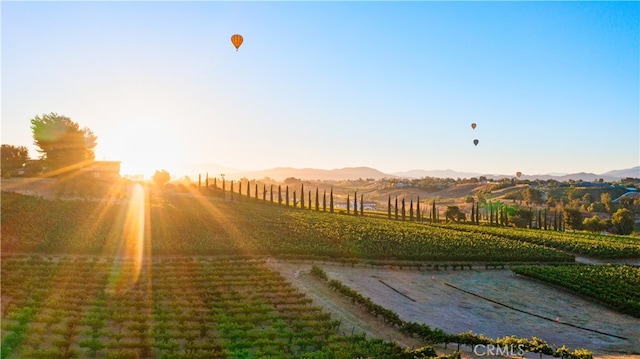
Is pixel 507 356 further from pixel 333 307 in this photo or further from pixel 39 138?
pixel 39 138

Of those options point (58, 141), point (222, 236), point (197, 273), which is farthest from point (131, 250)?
point (58, 141)

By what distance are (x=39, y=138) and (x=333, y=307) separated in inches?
2536

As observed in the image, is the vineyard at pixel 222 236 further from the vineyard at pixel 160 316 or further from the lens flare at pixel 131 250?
the vineyard at pixel 160 316

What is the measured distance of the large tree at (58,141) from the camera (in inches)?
2753

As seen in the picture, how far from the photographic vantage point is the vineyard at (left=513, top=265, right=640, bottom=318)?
1198 inches

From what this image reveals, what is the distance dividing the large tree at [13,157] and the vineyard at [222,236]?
1000 inches

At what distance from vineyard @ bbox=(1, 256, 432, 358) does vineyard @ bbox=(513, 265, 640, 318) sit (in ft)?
67.7

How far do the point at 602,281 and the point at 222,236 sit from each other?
32.6 meters

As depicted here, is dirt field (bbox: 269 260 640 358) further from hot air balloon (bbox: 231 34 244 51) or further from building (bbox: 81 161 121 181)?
building (bbox: 81 161 121 181)

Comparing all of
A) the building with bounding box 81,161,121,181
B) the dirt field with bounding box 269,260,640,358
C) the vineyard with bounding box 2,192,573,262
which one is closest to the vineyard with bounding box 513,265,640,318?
the dirt field with bounding box 269,260,640,358

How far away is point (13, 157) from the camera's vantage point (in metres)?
71.6

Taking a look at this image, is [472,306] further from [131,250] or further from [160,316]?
[131,250]

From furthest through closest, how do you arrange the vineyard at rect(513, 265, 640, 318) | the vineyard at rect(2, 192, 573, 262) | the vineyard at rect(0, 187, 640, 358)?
the vineyard at rect(2, 192, 573, 262) < the vineyard at rect(513, 265, 640, 318) < the vineyard at rect(0, 187, 640, 358)

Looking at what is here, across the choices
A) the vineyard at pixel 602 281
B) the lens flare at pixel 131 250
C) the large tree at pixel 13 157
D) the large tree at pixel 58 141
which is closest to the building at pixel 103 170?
the large tree at pixel 58 141
